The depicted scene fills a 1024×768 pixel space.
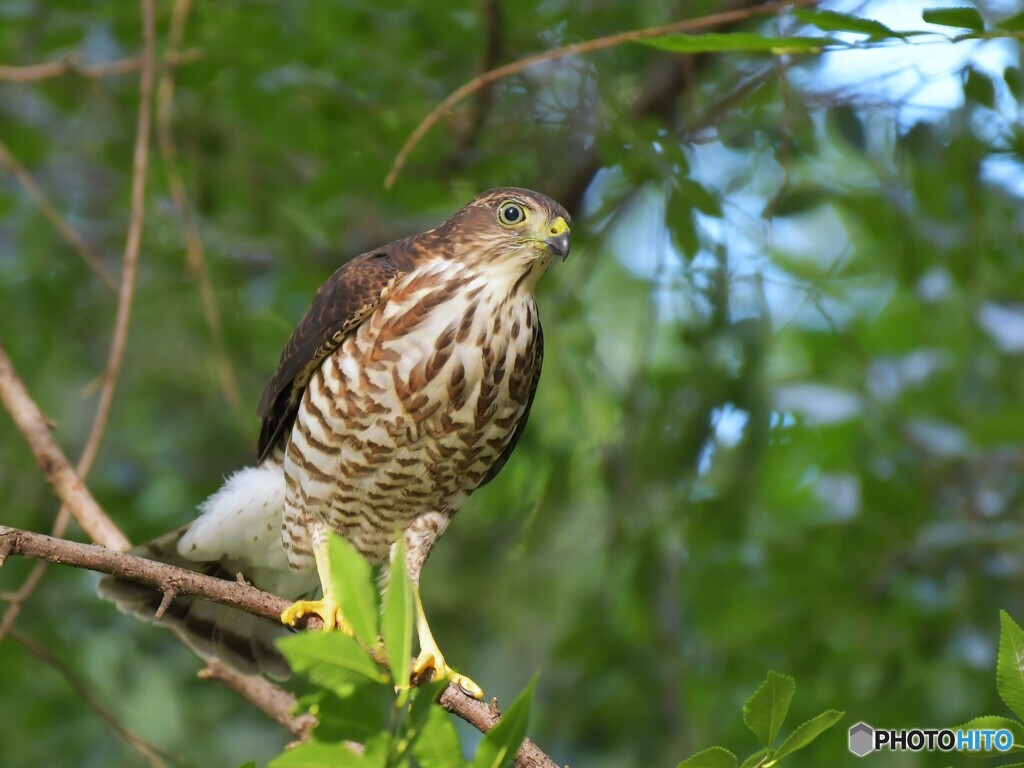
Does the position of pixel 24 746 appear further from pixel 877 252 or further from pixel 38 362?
pixel 877 252

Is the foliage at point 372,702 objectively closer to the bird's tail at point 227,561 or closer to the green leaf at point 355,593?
the green leaf at point 355,593

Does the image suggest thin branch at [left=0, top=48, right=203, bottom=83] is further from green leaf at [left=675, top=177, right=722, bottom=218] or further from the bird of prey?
green leaf at [left=675, top=177, right=722, bottom=218]

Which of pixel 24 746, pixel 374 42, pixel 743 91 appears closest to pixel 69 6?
pixel 374 42

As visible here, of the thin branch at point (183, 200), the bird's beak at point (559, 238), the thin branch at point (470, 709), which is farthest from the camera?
the thin branch at point (183, 200)

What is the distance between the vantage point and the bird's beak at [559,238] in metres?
3.62

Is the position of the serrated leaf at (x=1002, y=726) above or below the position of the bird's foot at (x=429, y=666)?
above

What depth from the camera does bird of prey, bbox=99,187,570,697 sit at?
367 centimetres

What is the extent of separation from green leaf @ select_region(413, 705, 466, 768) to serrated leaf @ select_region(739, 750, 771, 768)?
61 cm

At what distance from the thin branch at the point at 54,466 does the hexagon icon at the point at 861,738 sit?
9.33 feet

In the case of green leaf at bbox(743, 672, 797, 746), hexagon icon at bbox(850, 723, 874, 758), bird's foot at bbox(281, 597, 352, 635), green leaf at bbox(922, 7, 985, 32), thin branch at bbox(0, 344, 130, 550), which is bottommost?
hexagon icon at bbox(850, 723, 874, 758)

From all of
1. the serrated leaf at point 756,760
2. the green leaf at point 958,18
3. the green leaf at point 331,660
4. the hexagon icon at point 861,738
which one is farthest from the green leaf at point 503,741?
the hexagon icon at point 861,738

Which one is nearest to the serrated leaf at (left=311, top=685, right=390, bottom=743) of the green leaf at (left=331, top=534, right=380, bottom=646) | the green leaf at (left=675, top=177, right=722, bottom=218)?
the green leaf at (left=331, top=534, right=380, bottom=646)

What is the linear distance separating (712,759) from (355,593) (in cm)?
83

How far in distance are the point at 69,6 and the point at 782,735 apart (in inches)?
180
